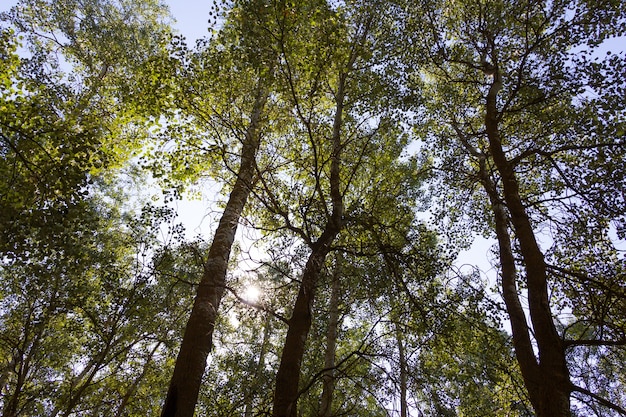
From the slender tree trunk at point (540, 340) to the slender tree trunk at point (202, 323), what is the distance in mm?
3932

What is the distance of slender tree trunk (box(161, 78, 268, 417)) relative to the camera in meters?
4.56

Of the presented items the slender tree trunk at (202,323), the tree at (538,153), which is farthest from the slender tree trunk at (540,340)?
the slender tree trunk at (202,323)

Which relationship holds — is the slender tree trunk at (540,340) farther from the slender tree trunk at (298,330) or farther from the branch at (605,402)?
the slender tree trunk at (298,330)

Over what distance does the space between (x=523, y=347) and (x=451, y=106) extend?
281 inches

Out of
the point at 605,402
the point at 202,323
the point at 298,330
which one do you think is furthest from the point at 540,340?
the point at 202,323

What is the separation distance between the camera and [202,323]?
527 centimetres

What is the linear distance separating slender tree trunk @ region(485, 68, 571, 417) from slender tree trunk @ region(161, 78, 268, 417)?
3.93 metres

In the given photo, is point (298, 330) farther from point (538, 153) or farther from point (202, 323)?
point (538, 153)

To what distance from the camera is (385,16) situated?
877 cm

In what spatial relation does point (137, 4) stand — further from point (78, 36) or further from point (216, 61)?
point (216, 61)

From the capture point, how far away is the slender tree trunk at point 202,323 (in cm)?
456

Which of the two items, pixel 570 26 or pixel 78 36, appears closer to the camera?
pixel 570 26

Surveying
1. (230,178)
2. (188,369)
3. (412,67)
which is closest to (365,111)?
(412,67)

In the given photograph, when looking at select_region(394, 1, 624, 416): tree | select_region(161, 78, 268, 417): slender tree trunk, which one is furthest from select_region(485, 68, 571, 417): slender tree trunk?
select_region(161, 78, 268, 417): slender tree trunk
